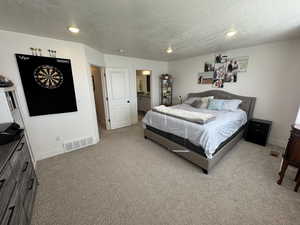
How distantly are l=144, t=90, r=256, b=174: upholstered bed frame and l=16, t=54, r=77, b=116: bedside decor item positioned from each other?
2.10 m

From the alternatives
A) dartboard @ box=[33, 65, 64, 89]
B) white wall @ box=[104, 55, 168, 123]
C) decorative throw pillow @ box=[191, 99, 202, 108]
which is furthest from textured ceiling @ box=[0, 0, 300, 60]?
decorative throw pillow @ box=[191, 99, 202, 108]

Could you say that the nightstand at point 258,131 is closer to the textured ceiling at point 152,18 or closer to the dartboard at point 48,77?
the textured ceiling at point 152,18

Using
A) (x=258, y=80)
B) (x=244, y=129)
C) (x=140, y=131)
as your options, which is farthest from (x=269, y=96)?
(x=140, y=131)

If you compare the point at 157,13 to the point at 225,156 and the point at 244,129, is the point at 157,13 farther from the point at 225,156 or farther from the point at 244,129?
the point at 244,129

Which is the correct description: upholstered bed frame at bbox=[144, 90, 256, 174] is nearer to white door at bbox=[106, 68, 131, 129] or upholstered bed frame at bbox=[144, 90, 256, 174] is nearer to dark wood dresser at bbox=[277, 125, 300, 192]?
dark wood dresser at bbox=[277, 125, 300, 192]

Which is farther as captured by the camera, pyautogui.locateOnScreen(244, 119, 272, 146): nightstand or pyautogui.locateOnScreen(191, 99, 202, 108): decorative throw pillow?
pyautogui.locateOnScreen(191, 99, 202, 108): decorative throw pillow

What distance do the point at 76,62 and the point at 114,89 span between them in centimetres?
146

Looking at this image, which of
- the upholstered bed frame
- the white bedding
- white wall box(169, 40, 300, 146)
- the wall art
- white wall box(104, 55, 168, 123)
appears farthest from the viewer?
white wall box(104, 55, 168, 123)

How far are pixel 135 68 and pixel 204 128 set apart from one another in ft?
11.0

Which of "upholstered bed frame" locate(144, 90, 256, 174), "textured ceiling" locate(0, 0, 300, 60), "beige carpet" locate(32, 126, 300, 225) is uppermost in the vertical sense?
"textured ceiling" locate(0, 0, 300, 60)

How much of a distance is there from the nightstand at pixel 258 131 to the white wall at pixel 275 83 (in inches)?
Answer: 12.1

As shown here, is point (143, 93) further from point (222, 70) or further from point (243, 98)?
point (243, 98)

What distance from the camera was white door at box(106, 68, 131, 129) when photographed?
400cm

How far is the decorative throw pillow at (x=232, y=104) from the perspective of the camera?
332 cm
